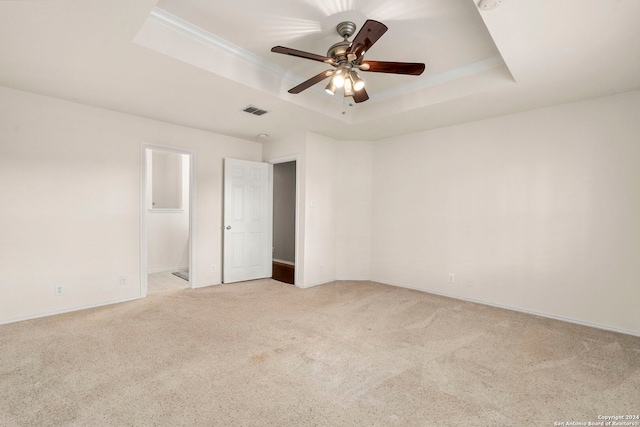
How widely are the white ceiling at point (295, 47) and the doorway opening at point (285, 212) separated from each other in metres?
3.17

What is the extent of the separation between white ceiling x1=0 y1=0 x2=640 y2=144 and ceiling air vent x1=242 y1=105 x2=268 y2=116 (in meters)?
0.10

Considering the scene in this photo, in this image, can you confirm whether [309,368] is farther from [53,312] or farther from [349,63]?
[53,312]

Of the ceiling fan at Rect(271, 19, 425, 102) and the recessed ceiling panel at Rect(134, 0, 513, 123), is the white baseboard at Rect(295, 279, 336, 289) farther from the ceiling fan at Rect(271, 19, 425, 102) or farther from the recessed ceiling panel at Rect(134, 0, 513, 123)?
the ceiling fan at Rect(271, 19, 425, 102)

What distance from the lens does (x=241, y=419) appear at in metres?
1.74

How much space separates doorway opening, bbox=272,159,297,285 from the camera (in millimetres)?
6953

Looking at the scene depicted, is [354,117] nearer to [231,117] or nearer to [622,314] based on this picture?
[231,117]

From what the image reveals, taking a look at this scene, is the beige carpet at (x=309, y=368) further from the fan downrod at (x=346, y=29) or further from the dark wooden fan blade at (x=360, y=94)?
the fan downrod at (x=346, y=29)

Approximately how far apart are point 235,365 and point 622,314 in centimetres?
390

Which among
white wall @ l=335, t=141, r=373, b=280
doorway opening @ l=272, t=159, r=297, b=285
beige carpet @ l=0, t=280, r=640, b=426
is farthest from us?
doorway opening @ l=272, t=159, r=297, b=285

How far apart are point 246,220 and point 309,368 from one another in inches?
126

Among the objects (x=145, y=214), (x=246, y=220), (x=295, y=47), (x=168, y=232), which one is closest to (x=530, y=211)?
(x=295, y=47)

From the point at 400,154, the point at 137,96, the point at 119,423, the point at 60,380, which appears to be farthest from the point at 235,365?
the point at 400,154

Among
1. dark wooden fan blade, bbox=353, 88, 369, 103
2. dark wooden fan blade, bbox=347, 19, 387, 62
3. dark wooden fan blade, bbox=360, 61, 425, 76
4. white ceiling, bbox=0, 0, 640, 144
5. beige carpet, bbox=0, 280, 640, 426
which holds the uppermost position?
white ceiling, bbox=0, 0, 640, 144

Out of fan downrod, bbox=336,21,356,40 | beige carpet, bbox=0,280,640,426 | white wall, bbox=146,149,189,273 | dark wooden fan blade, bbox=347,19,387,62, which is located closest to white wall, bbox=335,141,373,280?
beige carpet, bbox=0,280,640,426
